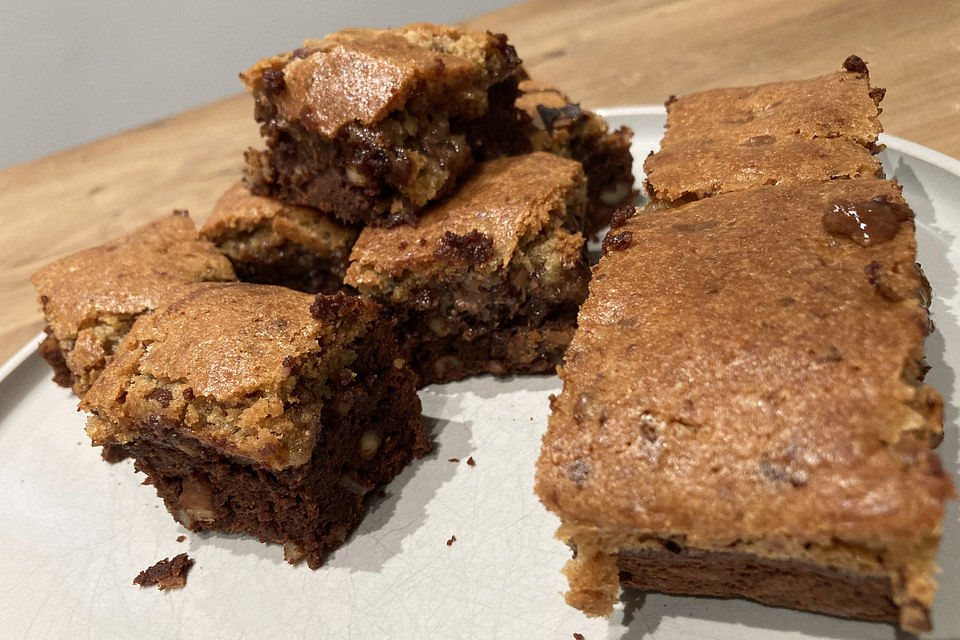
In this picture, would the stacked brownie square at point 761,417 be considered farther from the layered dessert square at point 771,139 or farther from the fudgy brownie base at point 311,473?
the fudgy brownie base at point 311,473

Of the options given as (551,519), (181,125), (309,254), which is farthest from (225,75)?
(551,519)

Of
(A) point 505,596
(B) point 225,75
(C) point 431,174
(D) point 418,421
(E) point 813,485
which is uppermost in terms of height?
(B) point 225,75

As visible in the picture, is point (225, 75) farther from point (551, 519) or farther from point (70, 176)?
point (551, 519)

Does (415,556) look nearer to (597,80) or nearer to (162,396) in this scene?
(162,396)

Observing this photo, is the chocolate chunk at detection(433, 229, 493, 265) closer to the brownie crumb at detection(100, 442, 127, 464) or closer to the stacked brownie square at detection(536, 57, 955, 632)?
the stacked brownie square at detection(536, 57, 955, 632)

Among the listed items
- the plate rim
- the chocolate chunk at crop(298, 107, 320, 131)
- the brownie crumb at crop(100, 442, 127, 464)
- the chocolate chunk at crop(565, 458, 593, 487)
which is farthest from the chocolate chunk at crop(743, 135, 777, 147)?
the brownie crumb at crop(100, 442, 127, 464)

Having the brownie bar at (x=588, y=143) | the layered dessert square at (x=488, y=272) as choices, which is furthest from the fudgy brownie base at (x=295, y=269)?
the brownie bar at (x=588, y=143)
